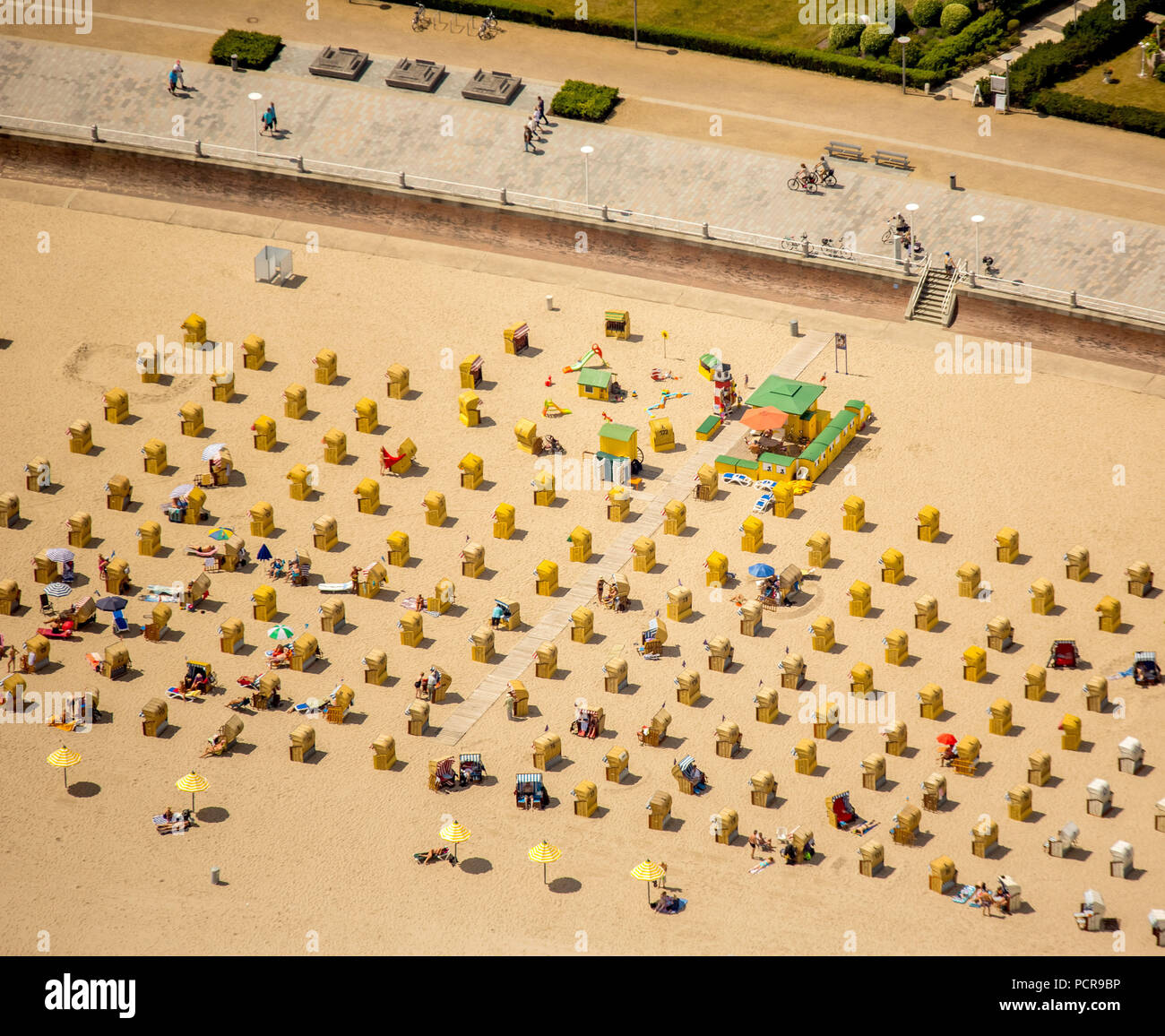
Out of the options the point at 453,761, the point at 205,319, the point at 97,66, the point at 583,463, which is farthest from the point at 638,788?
the point at 97,66

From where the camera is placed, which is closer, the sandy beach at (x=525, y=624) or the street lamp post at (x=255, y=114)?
the sandy beach at (x=525, y=624)

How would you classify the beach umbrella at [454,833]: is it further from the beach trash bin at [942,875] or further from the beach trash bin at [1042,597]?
the beach trash bin at [1042,597]

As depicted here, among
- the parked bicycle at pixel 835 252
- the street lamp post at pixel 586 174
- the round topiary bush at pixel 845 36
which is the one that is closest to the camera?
the parked bicycle at pixel 835 252

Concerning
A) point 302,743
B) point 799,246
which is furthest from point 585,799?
point 799,246

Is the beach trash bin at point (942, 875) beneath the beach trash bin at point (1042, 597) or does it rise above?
beneath

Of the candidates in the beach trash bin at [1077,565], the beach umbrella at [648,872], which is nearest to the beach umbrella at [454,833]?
the beach umbrella at [648,872]

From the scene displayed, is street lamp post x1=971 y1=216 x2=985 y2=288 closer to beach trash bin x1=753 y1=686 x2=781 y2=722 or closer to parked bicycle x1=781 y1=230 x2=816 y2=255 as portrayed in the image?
parked bicycle x1=781 y1=230 x2=816 y2=255

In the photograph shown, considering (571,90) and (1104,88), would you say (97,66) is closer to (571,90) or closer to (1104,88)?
(571,90)
